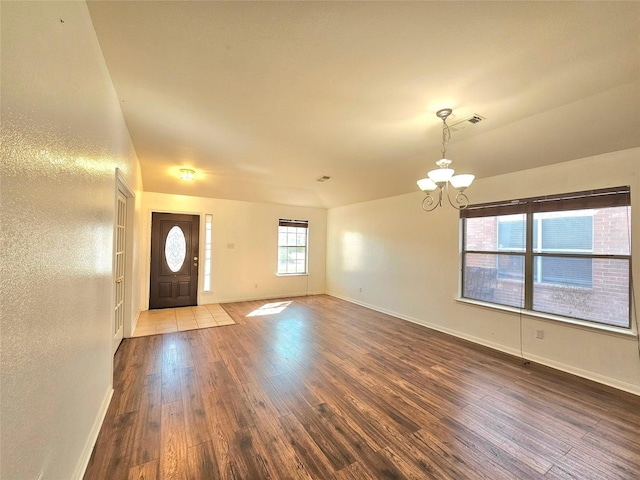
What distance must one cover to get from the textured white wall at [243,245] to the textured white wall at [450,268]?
0.92 meters

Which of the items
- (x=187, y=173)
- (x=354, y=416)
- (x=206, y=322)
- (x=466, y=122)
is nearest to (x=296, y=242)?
(x=206, y=322)

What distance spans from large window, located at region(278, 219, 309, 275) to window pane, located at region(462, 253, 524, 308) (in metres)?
4.21

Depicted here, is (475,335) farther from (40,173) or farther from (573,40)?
(40,173)

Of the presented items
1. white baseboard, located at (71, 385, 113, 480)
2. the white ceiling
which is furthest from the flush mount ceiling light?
white baseboard, located at (71, 385, 113, 480)

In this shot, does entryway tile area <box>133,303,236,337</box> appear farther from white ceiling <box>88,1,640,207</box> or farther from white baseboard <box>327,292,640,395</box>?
white baseboard <box>327,292,640,395</box>

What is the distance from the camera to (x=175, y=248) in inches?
229

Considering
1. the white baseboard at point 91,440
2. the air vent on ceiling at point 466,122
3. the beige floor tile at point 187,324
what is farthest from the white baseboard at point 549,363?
the white baseboard at point 91,440

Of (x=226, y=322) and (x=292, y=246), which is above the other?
(x=292, y=246)

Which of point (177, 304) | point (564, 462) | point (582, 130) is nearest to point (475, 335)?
point (564, 462)

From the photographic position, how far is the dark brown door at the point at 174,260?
221 inches

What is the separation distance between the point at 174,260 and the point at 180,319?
4.82 ft

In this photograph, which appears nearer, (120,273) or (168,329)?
(120,273)

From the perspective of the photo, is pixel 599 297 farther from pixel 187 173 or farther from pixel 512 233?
pixel 187 173

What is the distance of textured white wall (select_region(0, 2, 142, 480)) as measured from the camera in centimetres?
88
